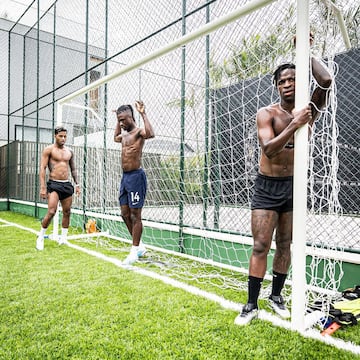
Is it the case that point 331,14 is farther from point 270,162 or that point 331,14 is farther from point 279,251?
point 279,251

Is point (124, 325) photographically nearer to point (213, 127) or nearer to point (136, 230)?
point (136, 230)

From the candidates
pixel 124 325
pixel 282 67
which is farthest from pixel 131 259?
pixel 282 67

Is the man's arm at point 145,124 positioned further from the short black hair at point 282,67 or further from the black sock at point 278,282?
the black sock at point 278,282

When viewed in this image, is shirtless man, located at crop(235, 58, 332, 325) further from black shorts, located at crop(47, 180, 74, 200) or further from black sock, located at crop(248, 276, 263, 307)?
black shorts, located at crop(47, 180, 74, 200)

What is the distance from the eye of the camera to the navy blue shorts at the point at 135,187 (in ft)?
11.4

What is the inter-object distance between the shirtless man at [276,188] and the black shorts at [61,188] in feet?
10.3

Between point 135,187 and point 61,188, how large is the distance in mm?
1520

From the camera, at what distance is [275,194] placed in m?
2.10

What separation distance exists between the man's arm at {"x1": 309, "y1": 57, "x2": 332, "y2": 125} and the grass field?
144 cm

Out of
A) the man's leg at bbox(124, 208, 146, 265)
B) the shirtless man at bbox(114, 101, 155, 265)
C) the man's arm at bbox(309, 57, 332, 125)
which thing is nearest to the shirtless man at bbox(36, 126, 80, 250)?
the shirtless man at bbox(114, 101, 155, 265)

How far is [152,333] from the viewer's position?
6.14 ft

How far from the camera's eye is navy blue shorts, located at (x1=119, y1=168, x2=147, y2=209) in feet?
11.4

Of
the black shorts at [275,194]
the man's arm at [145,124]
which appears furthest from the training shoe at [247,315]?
the man's arm at [145,124]

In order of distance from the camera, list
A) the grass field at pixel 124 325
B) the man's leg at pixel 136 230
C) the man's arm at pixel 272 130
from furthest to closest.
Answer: the man's leg at pixel 136 230
the man's arm at pixel 272 130
the grass field at pixel 124 325
